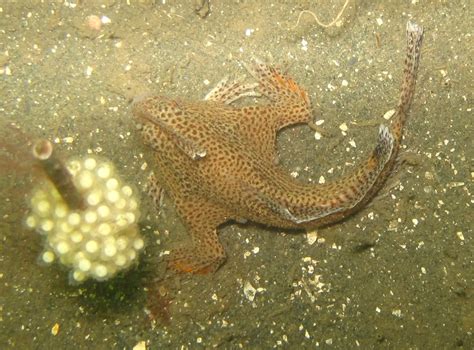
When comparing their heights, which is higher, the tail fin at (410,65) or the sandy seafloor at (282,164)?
the tail fin at (410,65)

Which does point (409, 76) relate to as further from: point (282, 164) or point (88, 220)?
point (88, 220)

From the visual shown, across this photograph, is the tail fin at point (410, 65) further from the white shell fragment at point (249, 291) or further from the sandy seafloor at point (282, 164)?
the white shell fragment at point (249, 291)

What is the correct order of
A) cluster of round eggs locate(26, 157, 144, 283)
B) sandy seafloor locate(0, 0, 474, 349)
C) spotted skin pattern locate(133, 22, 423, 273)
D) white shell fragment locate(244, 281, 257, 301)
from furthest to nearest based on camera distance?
white shell fragment locate(244, 281, 257, 301) < sandy seafloor locate(0, 0, 474, 349) < spotted skin pattern locate(133, 22, 423, 273) < cluster of round eggs locate(26, 157, 144, 283)

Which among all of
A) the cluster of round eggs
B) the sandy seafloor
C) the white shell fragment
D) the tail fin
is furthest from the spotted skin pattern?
the cluster of round eggs

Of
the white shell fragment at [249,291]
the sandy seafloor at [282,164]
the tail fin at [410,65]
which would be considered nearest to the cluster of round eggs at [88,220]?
the sandy seafloor at [282,164]

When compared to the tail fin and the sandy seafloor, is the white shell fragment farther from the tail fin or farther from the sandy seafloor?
the tail fin

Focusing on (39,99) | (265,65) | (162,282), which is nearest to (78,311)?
(162,282)

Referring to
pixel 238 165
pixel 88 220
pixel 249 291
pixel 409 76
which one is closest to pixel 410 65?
pixel 409 76
